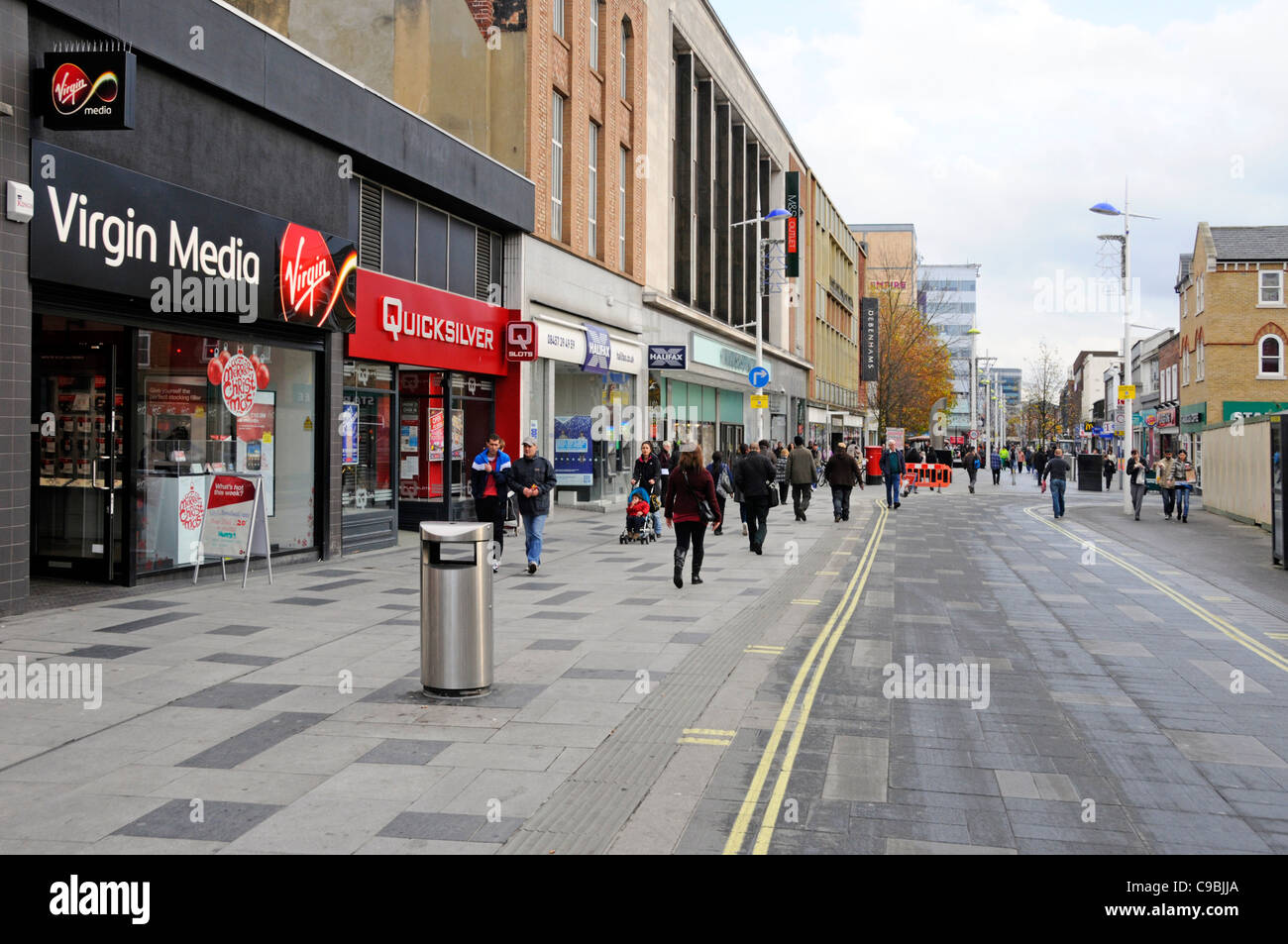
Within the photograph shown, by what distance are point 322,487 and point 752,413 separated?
33.6m

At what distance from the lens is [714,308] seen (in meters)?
38.5

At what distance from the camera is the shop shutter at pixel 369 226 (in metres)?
15.9

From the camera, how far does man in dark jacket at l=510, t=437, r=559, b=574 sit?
13695 mm

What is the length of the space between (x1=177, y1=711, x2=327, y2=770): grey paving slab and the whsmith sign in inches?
224

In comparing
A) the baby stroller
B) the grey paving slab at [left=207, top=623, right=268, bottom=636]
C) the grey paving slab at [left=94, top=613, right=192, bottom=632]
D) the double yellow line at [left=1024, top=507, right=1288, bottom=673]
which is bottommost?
the double yellow line at [left=1024, top=507, right=1288, bottom=673]

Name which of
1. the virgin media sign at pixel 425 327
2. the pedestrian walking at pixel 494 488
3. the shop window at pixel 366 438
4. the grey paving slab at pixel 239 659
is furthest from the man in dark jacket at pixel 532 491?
the grey paving slab at pixel 239 659

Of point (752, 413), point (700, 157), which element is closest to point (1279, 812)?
point (700, 157)

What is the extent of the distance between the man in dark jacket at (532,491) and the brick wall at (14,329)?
5.71 m

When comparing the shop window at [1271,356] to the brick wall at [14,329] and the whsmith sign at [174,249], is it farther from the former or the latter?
the brick wall at [14,329]

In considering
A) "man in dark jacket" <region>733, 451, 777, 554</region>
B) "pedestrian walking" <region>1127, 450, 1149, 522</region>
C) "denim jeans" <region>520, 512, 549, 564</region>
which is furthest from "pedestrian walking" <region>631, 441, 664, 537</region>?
"pedestrian walking" <region>1127, 450, 1149, 522</region>

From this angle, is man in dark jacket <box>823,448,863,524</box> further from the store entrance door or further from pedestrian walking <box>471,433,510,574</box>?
the store entrance door

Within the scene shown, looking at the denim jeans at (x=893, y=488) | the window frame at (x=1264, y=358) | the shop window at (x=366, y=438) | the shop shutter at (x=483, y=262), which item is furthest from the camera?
the window frame at (x=1264, y=358)

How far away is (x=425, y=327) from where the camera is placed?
17.4 meters
